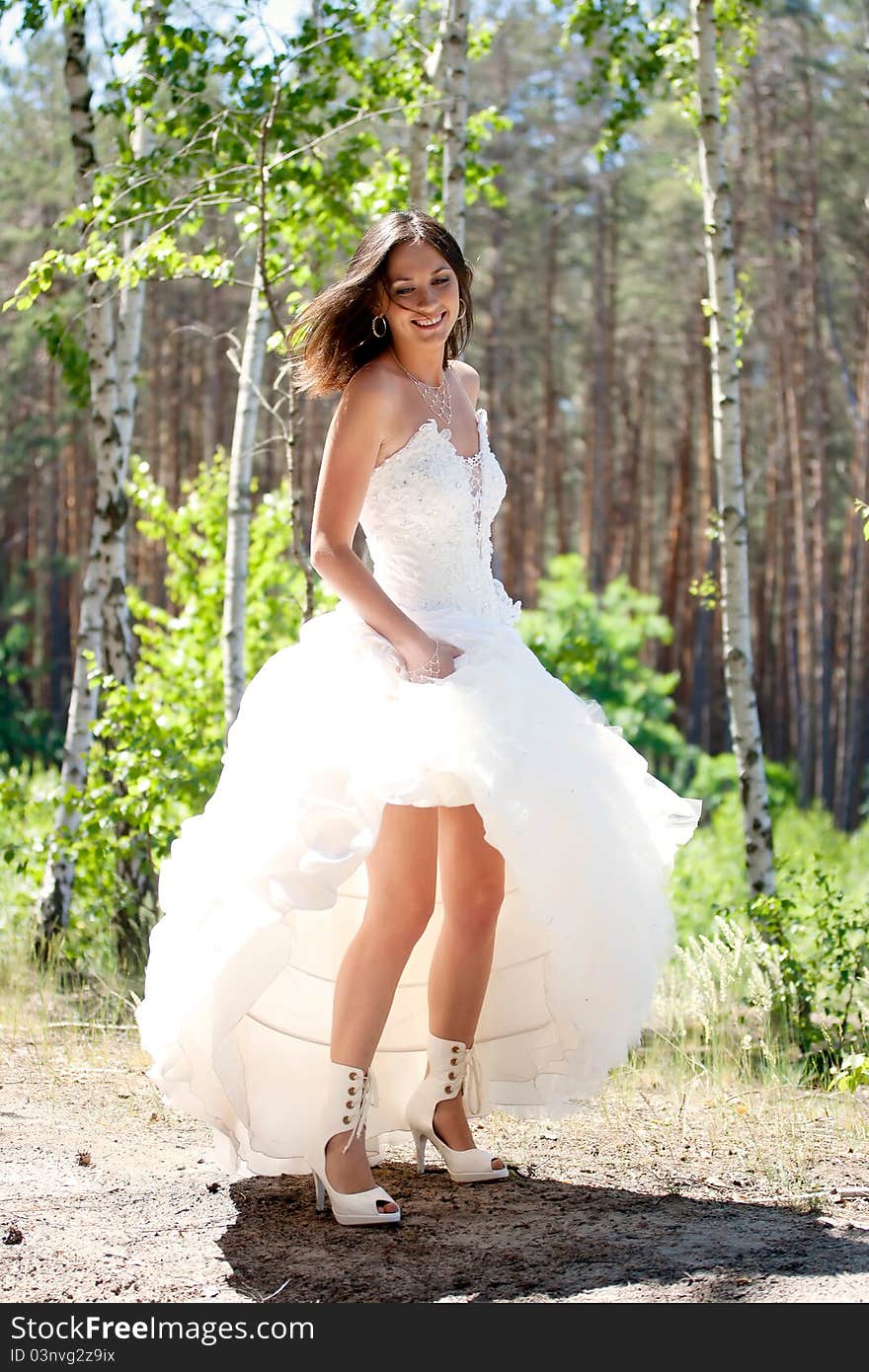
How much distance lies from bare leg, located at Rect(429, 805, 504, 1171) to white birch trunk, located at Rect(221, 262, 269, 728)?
3835mm

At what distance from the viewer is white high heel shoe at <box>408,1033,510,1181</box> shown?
3557mm

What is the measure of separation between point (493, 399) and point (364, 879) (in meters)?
20.7

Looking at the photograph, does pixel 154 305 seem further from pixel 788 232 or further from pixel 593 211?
pixel 788 232

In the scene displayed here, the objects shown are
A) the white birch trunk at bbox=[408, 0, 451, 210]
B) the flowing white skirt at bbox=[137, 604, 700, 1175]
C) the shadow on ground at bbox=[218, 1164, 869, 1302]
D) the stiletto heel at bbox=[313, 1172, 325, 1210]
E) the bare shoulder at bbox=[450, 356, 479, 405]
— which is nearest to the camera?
the shadow on ground at bbox=[218, 1164, 869, 1302]

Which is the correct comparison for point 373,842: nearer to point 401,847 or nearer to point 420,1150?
point 401,847

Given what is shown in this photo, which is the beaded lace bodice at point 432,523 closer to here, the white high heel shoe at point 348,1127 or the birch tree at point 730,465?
the white high heel shoe at point 348,1127

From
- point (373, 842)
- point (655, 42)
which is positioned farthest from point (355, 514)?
point (655, 42)

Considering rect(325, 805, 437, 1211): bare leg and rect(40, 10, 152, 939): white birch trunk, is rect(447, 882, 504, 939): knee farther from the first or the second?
rect(40, 10, 152, 939): white birch trunk

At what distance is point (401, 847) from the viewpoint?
11.2ft

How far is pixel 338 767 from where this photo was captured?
3316 mm

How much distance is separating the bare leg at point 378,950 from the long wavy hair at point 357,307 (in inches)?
43.5

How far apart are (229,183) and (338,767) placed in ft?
12.9

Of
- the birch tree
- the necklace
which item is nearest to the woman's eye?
the necklace

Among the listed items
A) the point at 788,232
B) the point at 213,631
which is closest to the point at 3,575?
the point at 788,232
